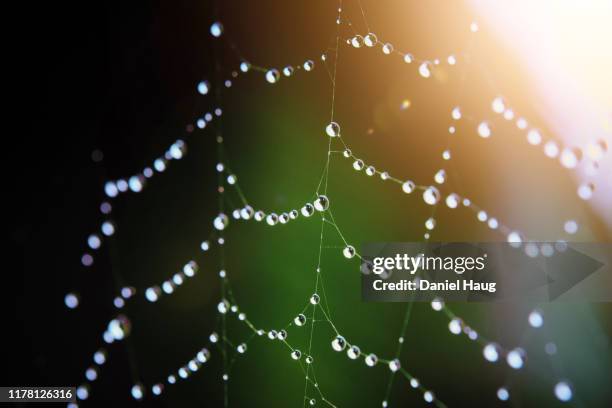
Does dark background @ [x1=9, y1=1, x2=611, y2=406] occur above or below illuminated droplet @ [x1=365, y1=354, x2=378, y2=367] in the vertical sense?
above

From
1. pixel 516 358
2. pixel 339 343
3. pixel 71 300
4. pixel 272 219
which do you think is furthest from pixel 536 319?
pixel 71 300

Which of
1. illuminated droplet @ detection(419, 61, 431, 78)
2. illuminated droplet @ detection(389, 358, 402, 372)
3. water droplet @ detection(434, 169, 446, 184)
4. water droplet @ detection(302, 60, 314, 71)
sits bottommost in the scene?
illuminated droplet @ detection(389, 358, 402, 372)

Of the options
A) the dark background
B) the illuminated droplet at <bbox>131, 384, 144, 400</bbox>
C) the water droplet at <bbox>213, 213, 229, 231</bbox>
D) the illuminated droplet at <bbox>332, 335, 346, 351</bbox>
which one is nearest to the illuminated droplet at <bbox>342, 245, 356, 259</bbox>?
the dark background

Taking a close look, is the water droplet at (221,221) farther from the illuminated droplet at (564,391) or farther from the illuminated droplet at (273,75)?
the illuminated droplet at (564,391)

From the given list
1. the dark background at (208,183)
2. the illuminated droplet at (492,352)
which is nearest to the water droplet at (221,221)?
the dark background at (208,183)

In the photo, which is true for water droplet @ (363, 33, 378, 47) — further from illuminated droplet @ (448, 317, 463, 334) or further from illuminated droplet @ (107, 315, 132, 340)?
illuminated droplet @ (107, 315, 132, 340)

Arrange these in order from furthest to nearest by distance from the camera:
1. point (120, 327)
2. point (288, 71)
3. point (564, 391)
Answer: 1. point (120, 327)
2. point (288, 71)
3. point (564, 391)

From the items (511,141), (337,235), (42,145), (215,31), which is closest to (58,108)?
(42,145)

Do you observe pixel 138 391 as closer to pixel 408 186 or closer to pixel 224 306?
pixel 224 306

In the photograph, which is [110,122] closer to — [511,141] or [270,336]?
[270,336]
